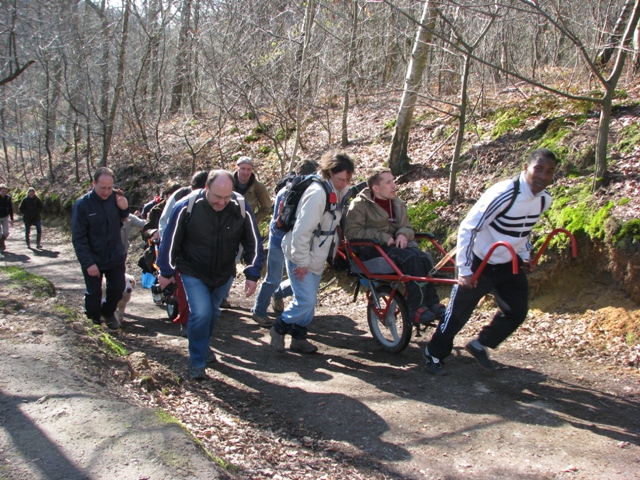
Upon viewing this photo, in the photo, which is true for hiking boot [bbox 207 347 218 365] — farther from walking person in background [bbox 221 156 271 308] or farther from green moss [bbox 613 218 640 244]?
green moss [bbox 613 218 640 244]

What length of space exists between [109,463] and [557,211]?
663cm

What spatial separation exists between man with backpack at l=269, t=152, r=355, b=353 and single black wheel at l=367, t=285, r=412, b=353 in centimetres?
83

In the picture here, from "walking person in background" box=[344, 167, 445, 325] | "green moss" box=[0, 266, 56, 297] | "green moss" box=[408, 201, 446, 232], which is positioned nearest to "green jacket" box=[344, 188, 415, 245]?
"walking person in background" box=[344, 167, 445, 325]

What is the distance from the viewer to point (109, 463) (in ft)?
10.6

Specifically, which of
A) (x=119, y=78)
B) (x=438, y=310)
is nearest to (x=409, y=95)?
(x=438, y=310)

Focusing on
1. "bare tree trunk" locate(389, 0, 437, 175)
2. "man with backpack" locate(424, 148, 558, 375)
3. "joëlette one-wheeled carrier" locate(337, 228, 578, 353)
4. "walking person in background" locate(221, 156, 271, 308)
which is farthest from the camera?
"bare tree trunk" locate(389, 0, 437, 175)

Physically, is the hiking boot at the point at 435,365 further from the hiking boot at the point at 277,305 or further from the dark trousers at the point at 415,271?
the hiking boot at the point at 277,305

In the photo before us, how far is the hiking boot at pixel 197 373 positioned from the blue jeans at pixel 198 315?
0.03 meters

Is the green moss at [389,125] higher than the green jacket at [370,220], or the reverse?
the green moss at [389,125]

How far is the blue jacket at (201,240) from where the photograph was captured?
539cm

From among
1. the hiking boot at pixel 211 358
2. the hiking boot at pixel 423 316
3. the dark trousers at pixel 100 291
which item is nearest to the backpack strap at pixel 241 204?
the hiking boot at pixel 211 358

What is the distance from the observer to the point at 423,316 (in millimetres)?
5820

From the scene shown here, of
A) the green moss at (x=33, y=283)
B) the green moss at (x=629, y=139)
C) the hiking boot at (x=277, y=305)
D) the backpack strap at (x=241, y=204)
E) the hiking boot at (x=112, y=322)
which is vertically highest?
the green moss at (x=629, y=139)

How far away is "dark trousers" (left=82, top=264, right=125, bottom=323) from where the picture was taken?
7.07 m
